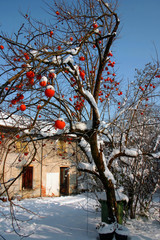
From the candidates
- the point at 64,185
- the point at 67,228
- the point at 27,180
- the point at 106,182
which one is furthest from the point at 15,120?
the point at 64,185

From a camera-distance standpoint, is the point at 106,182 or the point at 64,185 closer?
the point at 106,182

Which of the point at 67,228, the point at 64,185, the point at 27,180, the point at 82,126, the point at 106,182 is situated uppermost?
the point at 82,126

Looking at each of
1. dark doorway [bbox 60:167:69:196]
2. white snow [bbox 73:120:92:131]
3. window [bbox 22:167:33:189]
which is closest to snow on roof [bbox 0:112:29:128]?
white snow [bbox 73:120:92:131]

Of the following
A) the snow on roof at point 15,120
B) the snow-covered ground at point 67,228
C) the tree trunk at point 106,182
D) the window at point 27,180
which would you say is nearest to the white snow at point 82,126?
the tree trunk at point 106,182

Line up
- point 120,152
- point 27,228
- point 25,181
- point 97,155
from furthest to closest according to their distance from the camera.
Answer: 1. point 25,181
2. point 27,228
3. point 120,152
4. point 97,155

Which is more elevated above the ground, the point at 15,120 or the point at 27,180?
the point at 15,120

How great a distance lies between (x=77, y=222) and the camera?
6.40m

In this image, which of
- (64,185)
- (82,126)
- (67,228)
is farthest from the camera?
(64,185)

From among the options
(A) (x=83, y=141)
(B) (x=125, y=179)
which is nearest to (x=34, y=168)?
(B) (x=125, y=179)

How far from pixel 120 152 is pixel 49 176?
9.04 meters

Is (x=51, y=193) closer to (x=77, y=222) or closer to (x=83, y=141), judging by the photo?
(x=77, y=222)

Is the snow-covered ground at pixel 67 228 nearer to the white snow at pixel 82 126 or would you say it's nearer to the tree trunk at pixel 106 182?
the tree trunk at pixel 106 182

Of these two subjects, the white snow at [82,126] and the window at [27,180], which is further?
the window at [27,180]

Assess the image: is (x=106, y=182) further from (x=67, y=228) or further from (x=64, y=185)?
(x=64, y=185)
